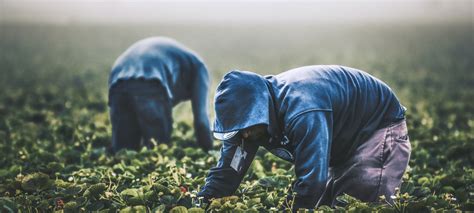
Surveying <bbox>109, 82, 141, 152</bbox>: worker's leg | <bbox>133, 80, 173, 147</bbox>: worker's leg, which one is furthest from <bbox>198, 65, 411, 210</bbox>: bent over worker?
<bbox>109, 82, 141, 152</bbox>: worker's leg

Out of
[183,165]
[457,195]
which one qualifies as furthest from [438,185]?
[183,165]

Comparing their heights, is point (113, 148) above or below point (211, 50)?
above

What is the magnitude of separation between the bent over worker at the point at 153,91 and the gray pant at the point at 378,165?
1.99 metres

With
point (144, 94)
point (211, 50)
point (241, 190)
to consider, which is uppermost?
point (144, 94)

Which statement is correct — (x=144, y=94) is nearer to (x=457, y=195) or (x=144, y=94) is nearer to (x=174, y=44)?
(x=174, y=44)

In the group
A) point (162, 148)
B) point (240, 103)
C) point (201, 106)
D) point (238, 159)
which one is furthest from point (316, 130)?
point (201, 106)

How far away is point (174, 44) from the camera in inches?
209

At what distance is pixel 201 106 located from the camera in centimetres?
507

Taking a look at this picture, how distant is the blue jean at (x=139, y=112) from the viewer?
4902 mm

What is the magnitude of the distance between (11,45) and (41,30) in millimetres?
9296

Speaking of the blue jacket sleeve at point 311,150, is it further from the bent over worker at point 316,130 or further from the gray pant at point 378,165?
the gray pant at point 378,165

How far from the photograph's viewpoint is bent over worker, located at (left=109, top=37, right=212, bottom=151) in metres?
4.91

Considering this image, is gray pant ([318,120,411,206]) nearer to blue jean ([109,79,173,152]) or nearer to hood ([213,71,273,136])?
hood ([213,71,273,136])

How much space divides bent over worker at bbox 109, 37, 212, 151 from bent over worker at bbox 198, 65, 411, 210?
1.72 metres
